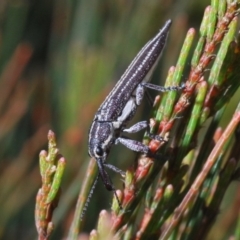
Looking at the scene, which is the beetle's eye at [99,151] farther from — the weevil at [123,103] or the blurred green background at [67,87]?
the blurred green background at [67,87]

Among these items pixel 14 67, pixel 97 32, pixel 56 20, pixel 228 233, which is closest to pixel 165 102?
pixel 228 233

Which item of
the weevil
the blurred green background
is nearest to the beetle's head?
the weevil

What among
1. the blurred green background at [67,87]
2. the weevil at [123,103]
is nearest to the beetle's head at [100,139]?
the weevil at [123,103]

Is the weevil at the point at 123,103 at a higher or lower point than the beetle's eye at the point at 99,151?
higher

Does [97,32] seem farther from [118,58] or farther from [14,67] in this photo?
[14,67]

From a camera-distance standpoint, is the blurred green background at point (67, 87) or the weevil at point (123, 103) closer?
the weevil at point (123, 103)

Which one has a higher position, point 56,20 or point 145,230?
point 56,20

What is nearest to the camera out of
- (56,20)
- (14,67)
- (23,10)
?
(14,67)

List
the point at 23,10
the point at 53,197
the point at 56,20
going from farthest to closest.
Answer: the point at 56,20, the point at 23,10, the point at 53,197
